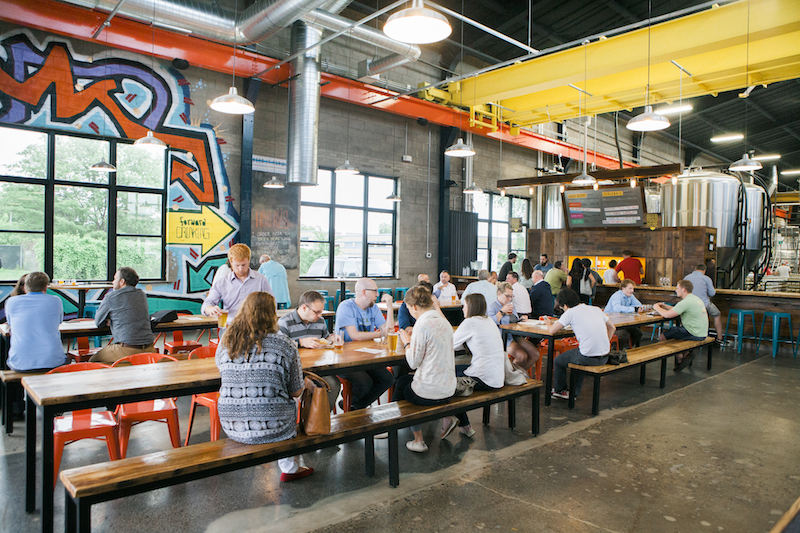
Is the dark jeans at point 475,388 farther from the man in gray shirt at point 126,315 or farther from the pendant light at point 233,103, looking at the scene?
the pendant light at point 233,103

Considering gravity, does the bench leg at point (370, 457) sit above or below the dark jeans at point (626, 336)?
below

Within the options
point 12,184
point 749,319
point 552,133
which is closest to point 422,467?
point 12,184

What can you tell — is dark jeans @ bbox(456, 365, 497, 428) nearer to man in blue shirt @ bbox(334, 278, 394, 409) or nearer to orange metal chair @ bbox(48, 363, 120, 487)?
man in blue shirt @ bbox(334, 278, 394, 409)

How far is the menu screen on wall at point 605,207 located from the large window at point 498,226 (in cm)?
225

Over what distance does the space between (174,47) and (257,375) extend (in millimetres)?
6849

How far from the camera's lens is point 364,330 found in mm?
4309

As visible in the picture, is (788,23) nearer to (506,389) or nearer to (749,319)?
(749,319)

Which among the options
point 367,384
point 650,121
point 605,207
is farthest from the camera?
point 605,207

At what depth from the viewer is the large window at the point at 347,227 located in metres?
10.8

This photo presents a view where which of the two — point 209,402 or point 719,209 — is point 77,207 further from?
point 719,209

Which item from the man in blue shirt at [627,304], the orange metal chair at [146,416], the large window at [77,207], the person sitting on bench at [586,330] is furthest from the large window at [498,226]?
the orange metal chair at [146,416]

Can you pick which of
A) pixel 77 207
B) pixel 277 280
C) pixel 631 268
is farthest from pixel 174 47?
pixel 631 268

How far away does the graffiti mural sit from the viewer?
726cm

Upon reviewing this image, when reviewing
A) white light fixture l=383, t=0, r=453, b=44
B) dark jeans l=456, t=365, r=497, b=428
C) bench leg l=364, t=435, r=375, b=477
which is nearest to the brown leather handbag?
bench leg l=364, t=435, r=375, b=477
